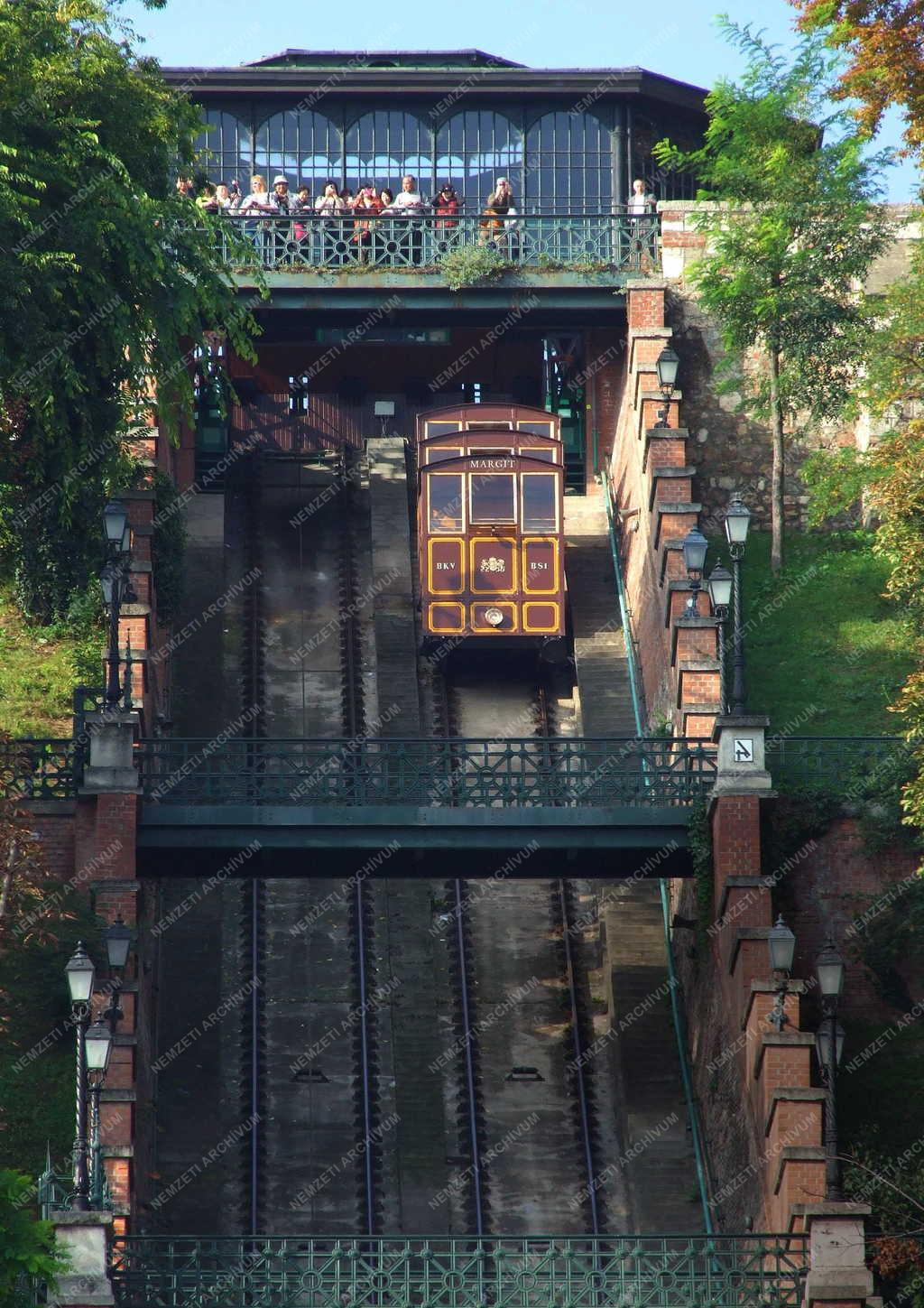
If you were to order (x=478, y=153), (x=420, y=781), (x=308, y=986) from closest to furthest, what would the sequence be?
(x=420, y=781), (x=308, y=986), (x=478, y=153)

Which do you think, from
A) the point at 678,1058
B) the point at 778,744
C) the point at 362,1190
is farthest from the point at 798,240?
the point at 362,1190

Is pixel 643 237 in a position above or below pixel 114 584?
above

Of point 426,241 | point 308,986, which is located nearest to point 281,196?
point 426,241

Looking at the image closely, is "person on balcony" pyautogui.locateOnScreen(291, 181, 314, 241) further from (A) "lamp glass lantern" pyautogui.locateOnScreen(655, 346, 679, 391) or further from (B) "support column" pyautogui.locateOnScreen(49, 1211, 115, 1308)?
(B) "support column" pyautogui.locateOnScreen(49, 1211, 115, 1308)

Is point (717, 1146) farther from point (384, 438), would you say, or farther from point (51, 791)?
point (384, 438)

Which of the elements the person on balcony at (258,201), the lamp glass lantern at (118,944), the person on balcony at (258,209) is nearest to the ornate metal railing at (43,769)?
the lamp glass lantern at (118,944)

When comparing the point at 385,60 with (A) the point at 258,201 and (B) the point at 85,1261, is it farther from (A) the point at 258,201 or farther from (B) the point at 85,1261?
(B) the point at 85,1261
